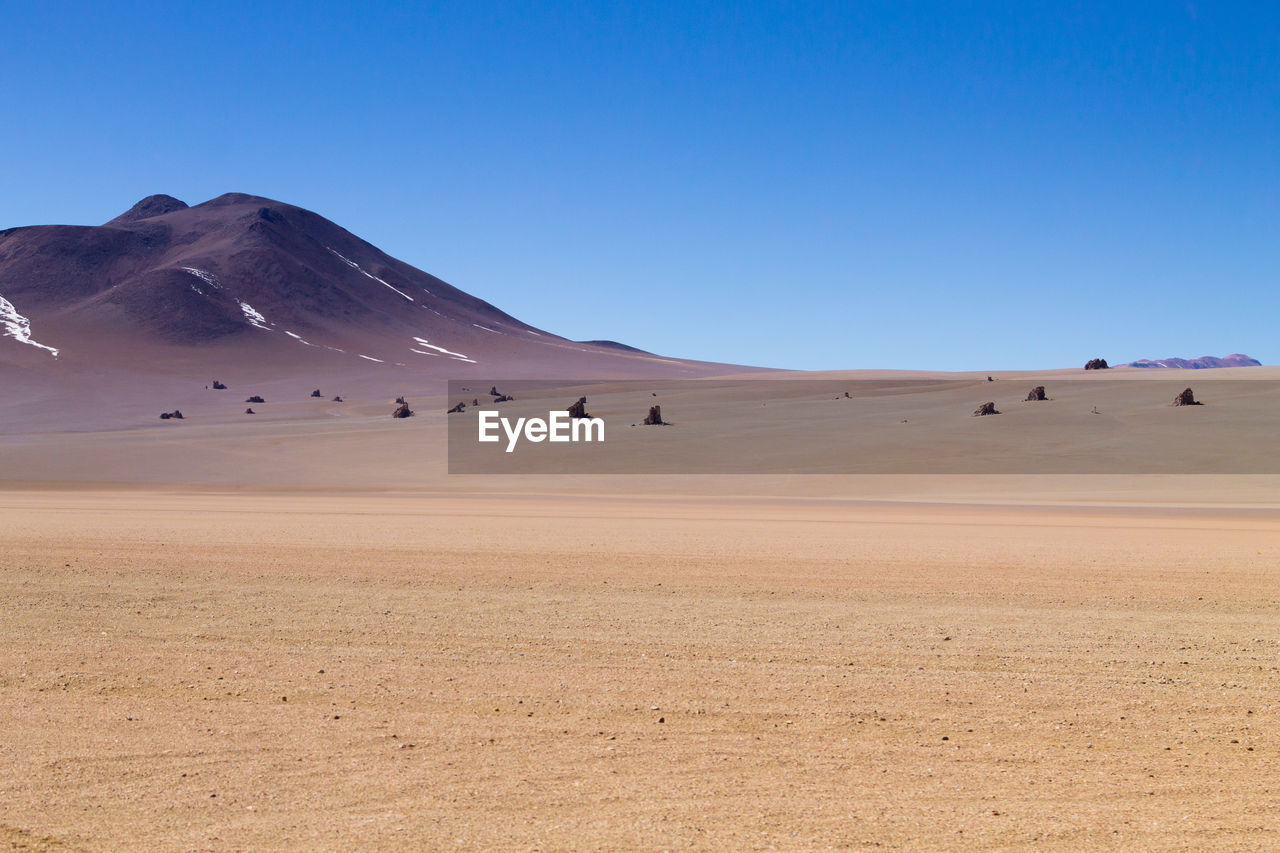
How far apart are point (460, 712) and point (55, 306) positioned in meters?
152

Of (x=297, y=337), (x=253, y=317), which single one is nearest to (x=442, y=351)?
(x=297, y=337)

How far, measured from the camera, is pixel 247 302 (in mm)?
149125

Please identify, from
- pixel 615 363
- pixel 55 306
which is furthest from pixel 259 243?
pixel 615 363

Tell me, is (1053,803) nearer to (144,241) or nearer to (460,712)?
(460,712)

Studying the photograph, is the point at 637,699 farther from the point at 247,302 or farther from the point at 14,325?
the point at 247,302

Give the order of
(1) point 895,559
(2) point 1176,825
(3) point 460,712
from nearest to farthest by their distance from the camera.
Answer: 1. (2) point 1176,825
2. (3) point 460,712
3. (1) point 895,559

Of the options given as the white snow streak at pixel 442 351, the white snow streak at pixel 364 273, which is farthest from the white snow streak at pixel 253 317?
the white snow streak at pixel 364 273

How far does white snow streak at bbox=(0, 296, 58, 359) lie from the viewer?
11838cm

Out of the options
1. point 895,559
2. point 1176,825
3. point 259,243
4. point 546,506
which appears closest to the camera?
point 1176,825

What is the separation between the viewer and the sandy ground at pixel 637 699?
513cm

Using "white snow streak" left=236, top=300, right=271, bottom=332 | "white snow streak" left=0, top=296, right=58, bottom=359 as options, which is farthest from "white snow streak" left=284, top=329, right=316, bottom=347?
"white snow streak" left=0, top=296, right=58, bottom=359

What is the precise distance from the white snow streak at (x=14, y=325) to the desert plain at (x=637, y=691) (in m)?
114

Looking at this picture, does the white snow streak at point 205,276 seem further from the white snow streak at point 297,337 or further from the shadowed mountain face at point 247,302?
the white snow streak at point 297,337

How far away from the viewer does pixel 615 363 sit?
14638 cm
